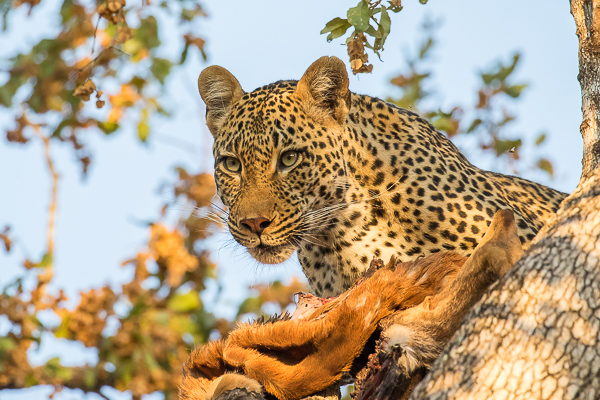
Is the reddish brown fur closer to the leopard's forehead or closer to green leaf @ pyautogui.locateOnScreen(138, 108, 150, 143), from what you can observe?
the leopard's forehead

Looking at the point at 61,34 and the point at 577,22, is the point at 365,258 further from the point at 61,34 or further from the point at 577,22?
the point at 61,34

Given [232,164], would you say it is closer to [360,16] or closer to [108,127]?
[360,16]

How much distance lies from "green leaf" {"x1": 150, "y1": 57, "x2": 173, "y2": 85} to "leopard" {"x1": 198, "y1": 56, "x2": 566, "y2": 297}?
387cm

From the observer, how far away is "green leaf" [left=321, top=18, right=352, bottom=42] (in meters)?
5.11

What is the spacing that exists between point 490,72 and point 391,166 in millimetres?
3880

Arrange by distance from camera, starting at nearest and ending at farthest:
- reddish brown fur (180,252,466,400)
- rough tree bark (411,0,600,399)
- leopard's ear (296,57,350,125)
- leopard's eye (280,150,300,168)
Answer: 1. rough tree bark (411,0,600,399)
2. reddish brown fur (180,252,466,400)
3. leopard's eye (280,150,300,168)
4. leopard's ear (296,57,350,125)

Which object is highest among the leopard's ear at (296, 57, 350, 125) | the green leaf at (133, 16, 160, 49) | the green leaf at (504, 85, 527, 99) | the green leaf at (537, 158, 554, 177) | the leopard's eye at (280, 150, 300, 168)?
the green leaf at (504, 85, 527, 99)

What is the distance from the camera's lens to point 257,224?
6.00 metres

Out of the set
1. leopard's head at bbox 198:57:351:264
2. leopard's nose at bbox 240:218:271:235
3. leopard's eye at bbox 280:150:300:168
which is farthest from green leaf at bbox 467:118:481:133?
leopard's nose at bbox 240:218:271:235

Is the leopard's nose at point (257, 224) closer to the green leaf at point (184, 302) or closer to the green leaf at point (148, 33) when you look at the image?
the green leaf at point (148, 33)

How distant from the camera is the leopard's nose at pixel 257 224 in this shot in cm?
598

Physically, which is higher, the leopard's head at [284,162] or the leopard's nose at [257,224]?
the leopard's head at [284,162]

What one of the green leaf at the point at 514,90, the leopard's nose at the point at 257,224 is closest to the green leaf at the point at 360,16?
the leopard's nose at the point at 257,224

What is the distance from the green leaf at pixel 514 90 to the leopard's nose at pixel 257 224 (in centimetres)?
485
